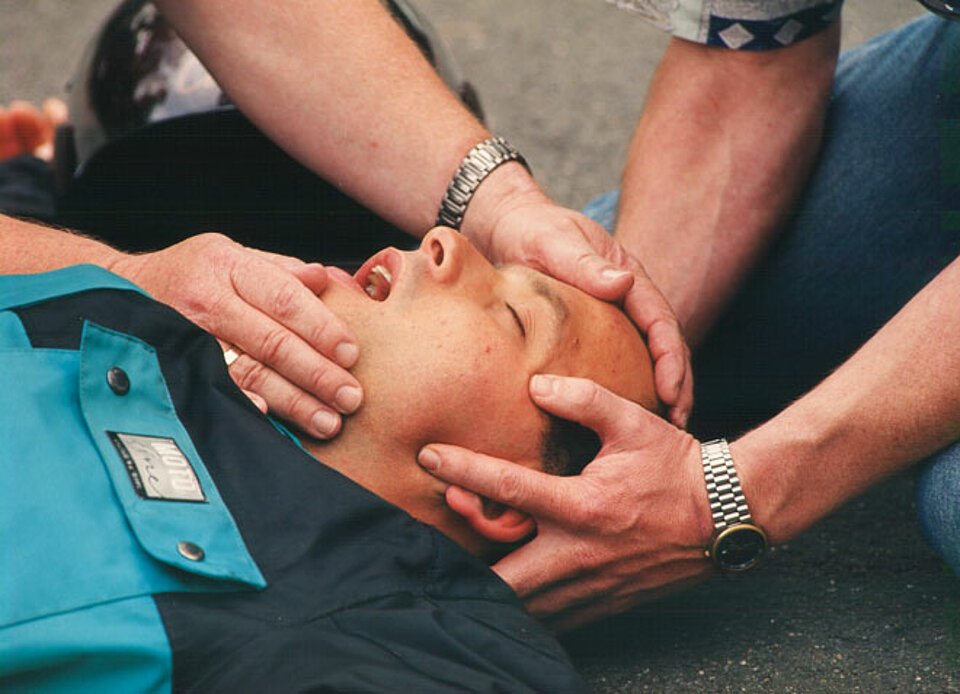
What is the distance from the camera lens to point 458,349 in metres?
1.65

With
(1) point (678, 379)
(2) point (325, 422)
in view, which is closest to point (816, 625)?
(1) point (678, 379)

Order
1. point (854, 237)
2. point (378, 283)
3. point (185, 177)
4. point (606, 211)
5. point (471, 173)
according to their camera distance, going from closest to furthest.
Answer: point (378, 283), point (471, 173), point (854, 237), point (185, 177), point (606, 211)

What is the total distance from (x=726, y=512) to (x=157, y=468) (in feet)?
3.00

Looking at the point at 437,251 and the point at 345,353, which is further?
the point at 437,251

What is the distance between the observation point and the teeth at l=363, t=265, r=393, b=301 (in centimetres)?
180

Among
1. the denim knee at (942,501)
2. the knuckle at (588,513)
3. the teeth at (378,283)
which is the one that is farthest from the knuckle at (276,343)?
the denim knee at (942,501)

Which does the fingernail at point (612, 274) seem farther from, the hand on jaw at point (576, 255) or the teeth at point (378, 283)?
the teeth at point (378, 283)

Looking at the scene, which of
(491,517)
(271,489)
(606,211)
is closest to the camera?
(271,489)

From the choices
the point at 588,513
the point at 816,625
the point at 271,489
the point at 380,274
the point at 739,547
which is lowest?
the point at 816,625

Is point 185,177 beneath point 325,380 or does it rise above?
beneath

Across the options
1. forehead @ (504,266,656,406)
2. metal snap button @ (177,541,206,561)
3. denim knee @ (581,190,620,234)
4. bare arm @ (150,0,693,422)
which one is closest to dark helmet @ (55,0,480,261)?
bare arm @ (150,0,693,422)

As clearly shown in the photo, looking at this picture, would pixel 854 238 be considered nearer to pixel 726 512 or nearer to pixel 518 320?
pixel 726 512

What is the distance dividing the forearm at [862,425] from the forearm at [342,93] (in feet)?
3.06

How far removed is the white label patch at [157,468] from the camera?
4.63 feet
